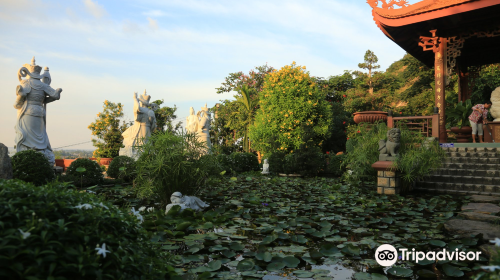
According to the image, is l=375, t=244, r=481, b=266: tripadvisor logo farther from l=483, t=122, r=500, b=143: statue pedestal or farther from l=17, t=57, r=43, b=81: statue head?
l=17, t=57, r=43, b=81: statue head

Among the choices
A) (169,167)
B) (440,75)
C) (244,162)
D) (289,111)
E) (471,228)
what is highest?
(440,75)

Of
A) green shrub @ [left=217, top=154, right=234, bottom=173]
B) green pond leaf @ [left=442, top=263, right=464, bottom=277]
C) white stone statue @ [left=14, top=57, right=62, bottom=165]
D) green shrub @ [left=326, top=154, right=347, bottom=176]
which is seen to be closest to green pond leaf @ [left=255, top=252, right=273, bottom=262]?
green pond leaf @ [left=442, top=263, right=464, bottom=277]

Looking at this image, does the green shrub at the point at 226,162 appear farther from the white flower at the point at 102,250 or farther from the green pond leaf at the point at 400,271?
the white flower at the point at 102,250

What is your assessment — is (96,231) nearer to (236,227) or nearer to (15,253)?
(15,253)

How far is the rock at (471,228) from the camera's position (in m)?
2.89

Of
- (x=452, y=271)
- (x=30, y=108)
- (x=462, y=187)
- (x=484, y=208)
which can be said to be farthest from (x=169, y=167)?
(x=462, y=187)

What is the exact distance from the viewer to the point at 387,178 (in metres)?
6.02

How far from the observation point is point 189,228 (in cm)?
347

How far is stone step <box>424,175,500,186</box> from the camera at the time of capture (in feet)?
21.0

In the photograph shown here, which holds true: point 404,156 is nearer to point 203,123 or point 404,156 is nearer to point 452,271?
point 452,271

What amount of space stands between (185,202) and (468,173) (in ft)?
20.7

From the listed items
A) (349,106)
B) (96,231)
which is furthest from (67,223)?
(349,106)

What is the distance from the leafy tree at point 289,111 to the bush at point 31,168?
885 centimetres

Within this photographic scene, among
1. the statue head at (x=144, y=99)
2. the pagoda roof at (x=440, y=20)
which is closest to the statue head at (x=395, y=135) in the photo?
the pagoda roof at (x=440, y=20)
